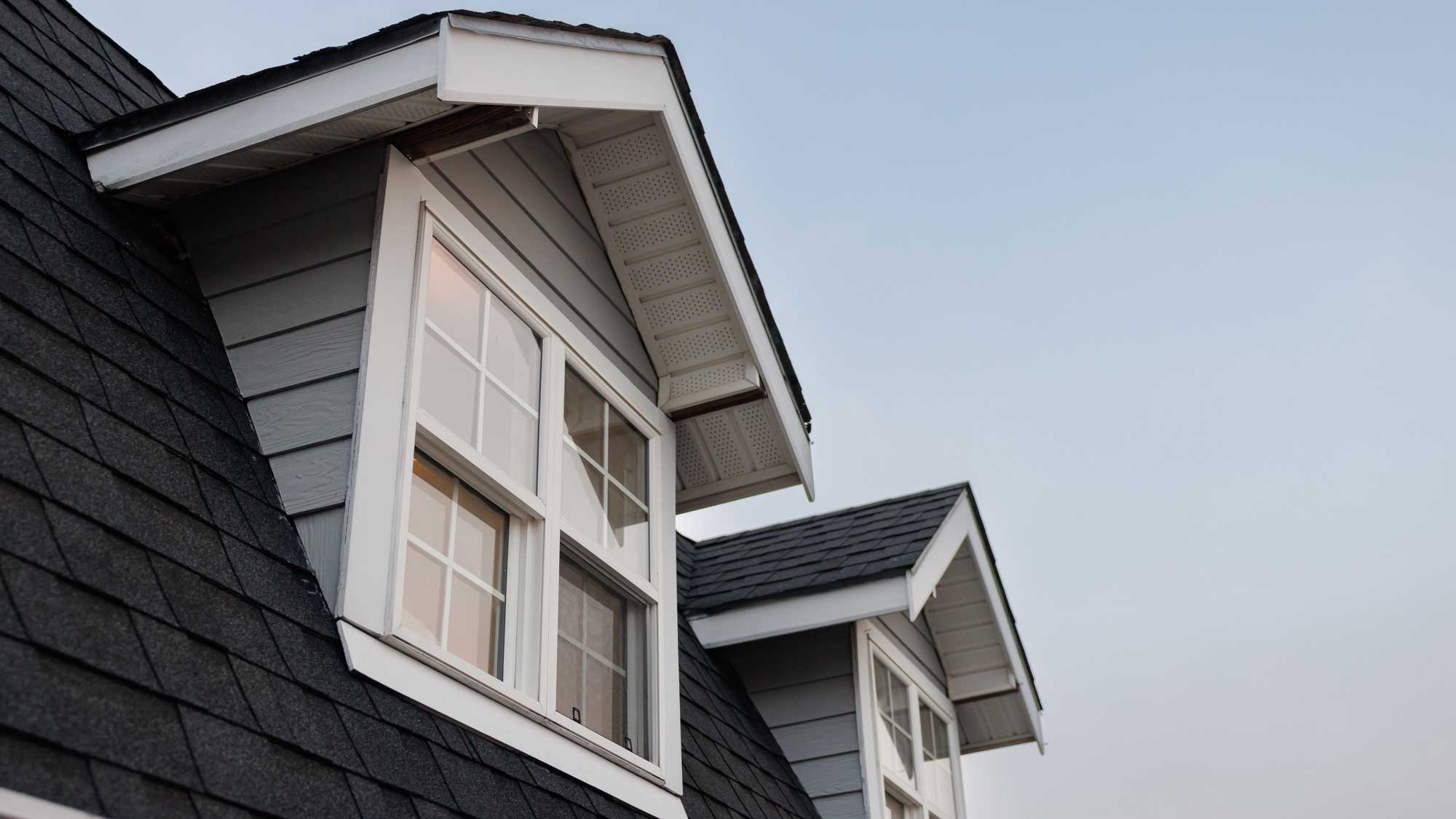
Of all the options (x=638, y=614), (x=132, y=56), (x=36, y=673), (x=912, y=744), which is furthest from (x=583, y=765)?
(x=912, y=744)

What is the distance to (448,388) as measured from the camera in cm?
393

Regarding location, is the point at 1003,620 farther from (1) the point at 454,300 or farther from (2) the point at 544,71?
(2) the point at 544,71

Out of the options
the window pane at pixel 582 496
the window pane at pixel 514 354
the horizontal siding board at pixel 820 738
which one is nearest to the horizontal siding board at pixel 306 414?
the window pane at pixel 514 354

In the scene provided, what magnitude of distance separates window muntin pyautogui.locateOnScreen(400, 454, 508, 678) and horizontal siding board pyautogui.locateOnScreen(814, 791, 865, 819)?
123 inches

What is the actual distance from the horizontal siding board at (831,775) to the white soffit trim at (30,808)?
194 inches

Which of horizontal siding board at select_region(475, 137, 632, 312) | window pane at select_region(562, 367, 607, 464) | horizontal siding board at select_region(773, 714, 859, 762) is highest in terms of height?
horizontal siding board at select_region(475, 137, 632, 312)

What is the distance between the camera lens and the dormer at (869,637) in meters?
6.66

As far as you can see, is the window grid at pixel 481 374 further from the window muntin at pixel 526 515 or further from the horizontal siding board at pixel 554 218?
the horizontal siding board at pixel 554 218

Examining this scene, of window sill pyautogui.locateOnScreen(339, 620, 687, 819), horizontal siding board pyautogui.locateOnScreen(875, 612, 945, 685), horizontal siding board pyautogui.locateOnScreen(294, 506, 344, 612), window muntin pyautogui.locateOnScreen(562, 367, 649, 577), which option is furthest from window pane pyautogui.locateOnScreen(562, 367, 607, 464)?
horizontal siding board pyautogui.locateOnScreen(875, 612, 945, 685)

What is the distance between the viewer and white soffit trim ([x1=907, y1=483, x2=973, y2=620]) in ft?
21.7

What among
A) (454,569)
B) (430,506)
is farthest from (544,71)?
(454,569)

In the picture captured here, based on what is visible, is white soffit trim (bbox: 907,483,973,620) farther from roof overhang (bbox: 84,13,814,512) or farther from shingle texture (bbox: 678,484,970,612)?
roof overhang (bbox: 84,13,814,512)

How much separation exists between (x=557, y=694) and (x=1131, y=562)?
2137cm

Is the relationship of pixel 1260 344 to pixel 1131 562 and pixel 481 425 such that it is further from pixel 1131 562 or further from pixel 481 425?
pixel 481 425
